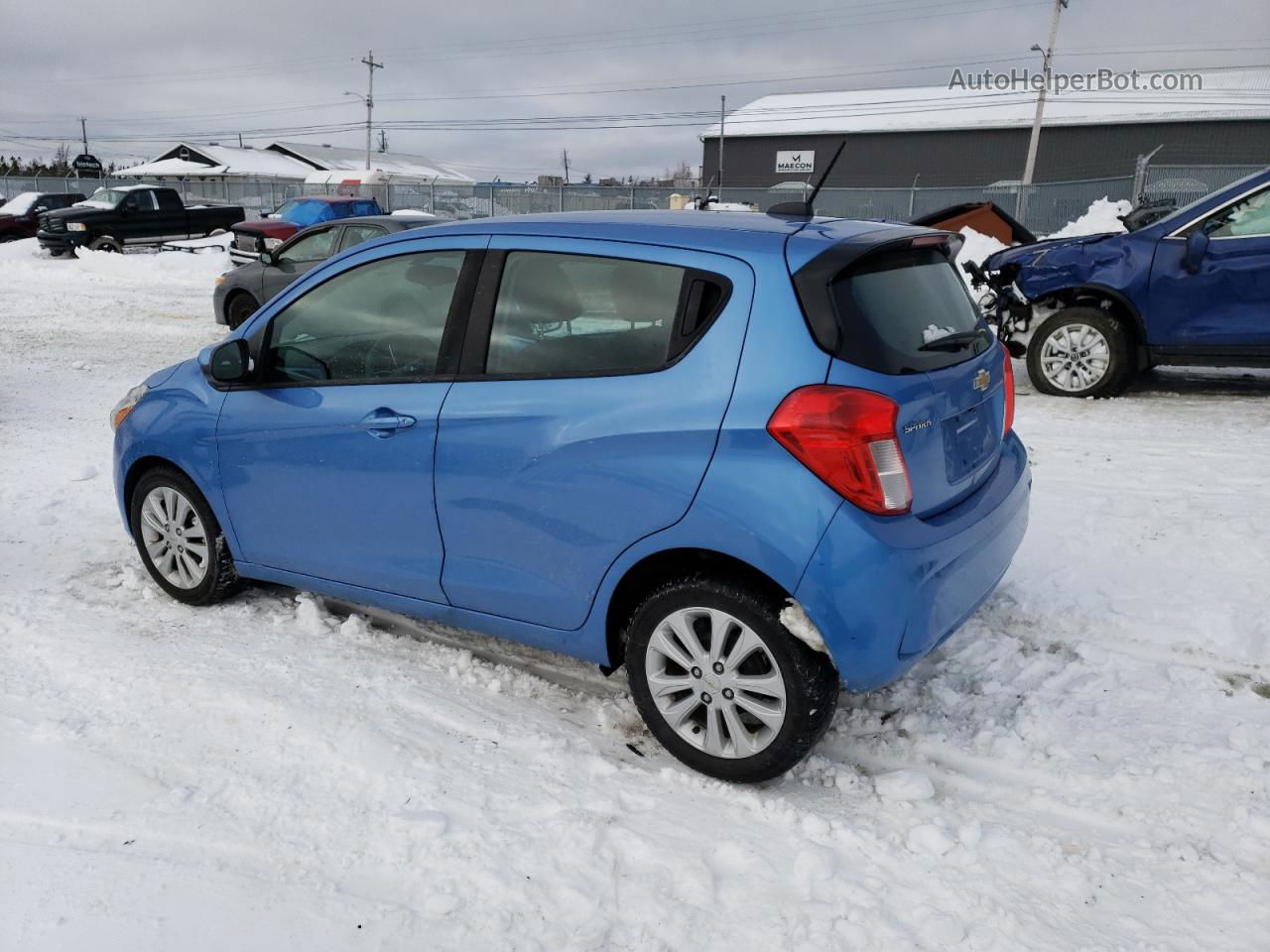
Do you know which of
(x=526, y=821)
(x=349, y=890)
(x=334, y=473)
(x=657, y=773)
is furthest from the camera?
(x=334, y=473)

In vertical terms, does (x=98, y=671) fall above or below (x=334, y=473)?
below

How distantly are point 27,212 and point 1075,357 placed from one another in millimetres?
29463

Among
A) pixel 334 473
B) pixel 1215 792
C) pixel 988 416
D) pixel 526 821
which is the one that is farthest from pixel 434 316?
pixel 1215 792

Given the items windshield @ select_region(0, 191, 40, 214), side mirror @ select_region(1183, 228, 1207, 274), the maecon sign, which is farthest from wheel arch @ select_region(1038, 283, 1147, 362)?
the maecon sign

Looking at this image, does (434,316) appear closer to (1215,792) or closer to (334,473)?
(334,473)

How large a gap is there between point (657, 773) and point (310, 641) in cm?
170

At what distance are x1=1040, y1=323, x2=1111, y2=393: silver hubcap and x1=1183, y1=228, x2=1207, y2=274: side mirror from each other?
81 centimetres

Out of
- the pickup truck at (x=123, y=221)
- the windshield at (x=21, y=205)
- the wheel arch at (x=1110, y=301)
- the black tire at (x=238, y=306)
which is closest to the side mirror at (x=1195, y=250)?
the wheel arch at (x=1110, y=301)

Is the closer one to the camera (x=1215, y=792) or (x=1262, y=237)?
(x=1215, y=792)

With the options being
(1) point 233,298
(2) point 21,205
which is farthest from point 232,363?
(2) point 21,205

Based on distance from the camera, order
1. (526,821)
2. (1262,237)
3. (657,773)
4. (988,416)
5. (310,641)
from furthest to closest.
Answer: (1262,237) < (310,641) < (988,416) < (657,773) < (526,821)

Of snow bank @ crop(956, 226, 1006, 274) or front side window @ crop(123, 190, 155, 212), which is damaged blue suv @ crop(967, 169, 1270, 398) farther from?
front side window @ crop(123, 190, 155, 212)

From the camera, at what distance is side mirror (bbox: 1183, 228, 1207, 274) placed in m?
7.38

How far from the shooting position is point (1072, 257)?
788cm
